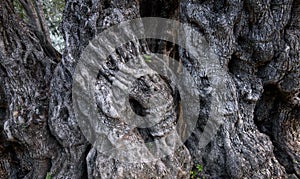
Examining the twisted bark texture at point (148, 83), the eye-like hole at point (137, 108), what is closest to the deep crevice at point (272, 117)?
the twisted bark texture at point (148, 83)

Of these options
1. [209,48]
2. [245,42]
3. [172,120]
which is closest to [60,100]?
[172,120]

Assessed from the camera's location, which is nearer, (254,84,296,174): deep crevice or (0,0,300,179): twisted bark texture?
(0,0,300,179): twisted bark texture

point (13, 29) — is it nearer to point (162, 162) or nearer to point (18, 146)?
point (18, 146)

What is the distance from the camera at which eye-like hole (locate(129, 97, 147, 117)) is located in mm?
2428

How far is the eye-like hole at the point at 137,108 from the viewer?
2428 millimetres

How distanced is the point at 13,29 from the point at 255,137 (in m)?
2.47

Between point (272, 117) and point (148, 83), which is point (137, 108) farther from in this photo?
point (272, 117)

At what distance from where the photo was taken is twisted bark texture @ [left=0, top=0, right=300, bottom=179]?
2436mm

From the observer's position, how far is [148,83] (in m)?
2.39

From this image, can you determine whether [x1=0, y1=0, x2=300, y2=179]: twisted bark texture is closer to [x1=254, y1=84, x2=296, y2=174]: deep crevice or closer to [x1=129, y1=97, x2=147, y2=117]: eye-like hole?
[x1=129, y1=97, x2=147, y2=117]: eye-like hole

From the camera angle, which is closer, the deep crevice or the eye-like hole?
the eye-like hole

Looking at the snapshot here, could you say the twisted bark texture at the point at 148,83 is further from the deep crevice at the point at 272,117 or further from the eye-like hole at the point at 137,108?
the deep crevice at the point at 272,117

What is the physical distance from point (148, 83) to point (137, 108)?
0.23m

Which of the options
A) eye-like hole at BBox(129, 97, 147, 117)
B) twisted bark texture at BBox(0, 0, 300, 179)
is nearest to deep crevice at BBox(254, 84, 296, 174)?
twisted bark texture at BBox(0, 0, 300, 179)
